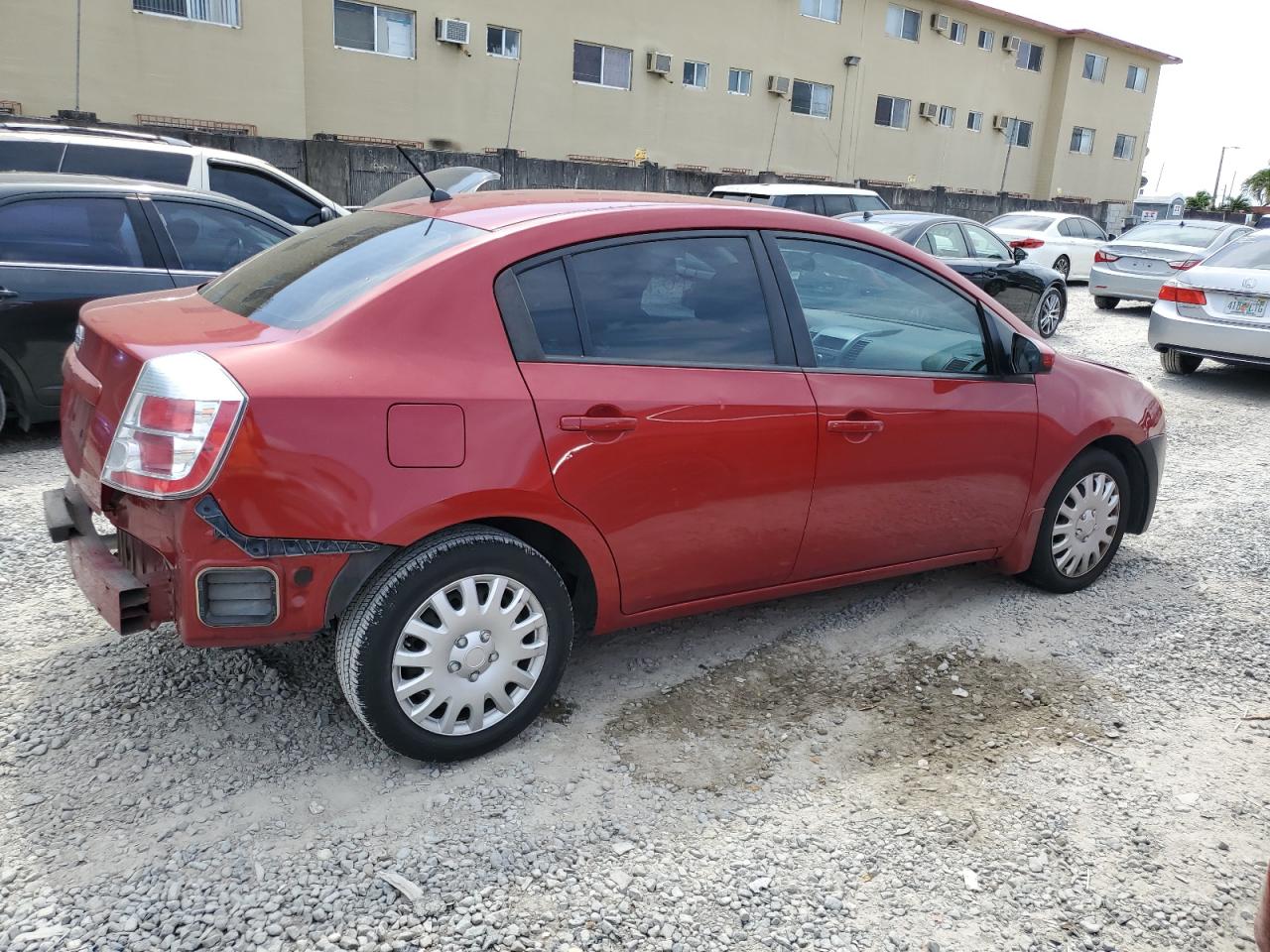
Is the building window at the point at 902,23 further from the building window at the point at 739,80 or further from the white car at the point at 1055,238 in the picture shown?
the white car at the point at 1055,238

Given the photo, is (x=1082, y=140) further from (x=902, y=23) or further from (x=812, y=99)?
(x=812, y=99)

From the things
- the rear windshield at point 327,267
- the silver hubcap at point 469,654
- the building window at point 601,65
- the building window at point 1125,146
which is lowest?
the silver hubcap at point 469,654

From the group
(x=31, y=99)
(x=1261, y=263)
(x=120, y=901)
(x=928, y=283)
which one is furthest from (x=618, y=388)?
(x=31, y=99)

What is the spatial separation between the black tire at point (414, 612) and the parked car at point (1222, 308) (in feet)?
29.4

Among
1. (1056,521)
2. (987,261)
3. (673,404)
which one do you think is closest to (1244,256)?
(987,261)

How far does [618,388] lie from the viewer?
320 cm

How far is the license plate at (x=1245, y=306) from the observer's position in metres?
9.44

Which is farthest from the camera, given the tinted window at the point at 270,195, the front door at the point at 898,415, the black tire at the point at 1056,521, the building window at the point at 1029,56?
the building window at the point at 1029,56

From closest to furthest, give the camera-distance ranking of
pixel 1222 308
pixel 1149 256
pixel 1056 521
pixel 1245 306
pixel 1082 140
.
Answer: pixel 1056 521, pixel 1245 306, pixel 1222 308, pixel 1149 256, pixel 1082 140

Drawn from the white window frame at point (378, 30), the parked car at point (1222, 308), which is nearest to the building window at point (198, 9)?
the white window frame at point (378, 30)

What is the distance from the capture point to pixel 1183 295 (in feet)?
33.1

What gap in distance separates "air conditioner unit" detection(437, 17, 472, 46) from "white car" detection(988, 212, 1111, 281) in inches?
Answer: 428

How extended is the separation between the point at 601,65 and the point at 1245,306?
1638 cm

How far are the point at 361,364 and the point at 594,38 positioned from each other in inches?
839
